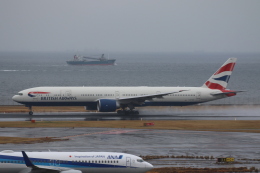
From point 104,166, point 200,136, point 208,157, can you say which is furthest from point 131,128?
point 104,166

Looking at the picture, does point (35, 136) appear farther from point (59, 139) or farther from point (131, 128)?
point (131, 128)

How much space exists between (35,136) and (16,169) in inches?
918

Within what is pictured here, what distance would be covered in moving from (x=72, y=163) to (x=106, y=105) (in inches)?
1675

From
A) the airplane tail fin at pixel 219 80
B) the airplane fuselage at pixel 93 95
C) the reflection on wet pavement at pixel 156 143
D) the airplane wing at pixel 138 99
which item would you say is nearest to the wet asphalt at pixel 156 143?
the reflection on wet pavement at pixel 156 143

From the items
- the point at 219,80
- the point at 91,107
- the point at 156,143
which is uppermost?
the point at 219,80

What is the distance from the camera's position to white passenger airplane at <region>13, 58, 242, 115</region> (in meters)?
78.8

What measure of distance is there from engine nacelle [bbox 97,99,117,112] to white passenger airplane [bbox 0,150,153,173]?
4155cm

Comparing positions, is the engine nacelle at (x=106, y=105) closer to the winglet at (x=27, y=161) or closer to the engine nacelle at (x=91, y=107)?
the engine nacelle at (x=91, y=107)

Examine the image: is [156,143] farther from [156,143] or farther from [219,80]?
[219,80]

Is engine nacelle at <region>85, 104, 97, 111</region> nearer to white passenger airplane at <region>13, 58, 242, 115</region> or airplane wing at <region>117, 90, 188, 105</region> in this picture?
white passenger airplane at <region>13, 58, 242, 115</region>

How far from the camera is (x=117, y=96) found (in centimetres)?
8150

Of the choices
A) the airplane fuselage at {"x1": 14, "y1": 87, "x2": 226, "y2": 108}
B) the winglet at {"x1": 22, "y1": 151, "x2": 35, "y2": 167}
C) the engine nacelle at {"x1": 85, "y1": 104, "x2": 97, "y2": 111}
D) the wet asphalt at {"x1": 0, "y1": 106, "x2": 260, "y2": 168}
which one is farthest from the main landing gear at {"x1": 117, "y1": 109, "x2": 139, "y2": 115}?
the winglet at {"x1": 22, "y1": 151, "x2": 35, "y2": 167}

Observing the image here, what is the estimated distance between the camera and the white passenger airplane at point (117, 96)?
78750 millimetres

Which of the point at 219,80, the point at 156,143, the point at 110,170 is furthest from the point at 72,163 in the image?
the point at 219,80
